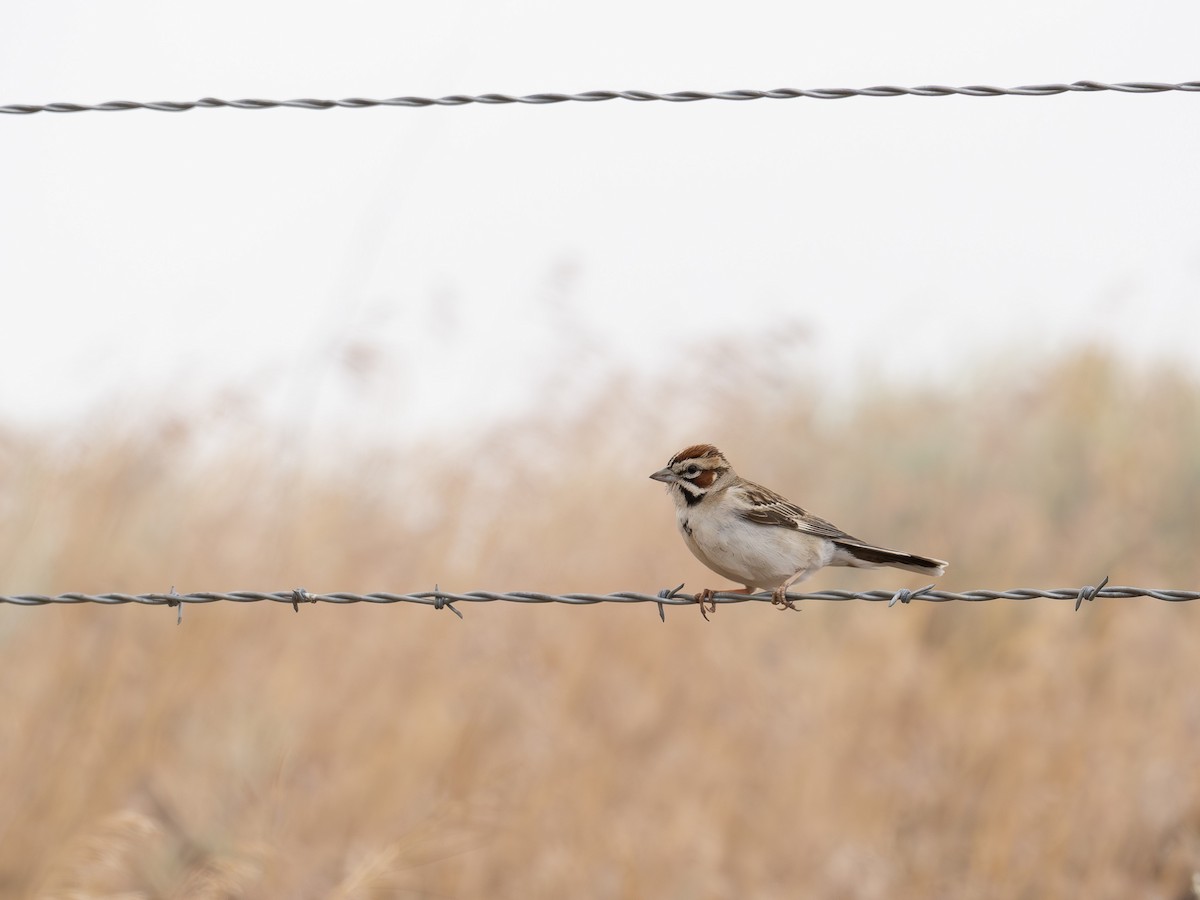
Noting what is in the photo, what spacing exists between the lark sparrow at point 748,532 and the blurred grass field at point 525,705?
6.11ft

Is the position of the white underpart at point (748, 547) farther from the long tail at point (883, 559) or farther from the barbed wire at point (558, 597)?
the barbed wire at point (558, 597)

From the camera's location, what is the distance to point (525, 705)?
7.34 meters

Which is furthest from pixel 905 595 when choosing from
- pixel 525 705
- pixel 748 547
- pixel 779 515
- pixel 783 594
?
pixel 525 705

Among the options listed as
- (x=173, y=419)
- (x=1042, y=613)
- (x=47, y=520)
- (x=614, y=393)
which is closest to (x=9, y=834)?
(x=47, y=520)

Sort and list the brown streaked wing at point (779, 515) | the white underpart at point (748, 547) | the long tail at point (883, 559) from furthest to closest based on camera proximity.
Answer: the brown streaked wing at point (779, 515) < the white underpart at point (748, 547) < the long tail at point (883, 559)

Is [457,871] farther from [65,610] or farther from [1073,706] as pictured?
[1073,706]

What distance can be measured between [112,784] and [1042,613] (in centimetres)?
548

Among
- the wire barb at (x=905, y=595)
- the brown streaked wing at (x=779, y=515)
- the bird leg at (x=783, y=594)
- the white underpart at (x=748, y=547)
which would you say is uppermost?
the brown streaked wing at (x=779, y=515)

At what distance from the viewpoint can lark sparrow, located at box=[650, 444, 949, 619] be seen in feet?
18.0

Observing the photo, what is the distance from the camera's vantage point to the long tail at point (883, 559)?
5.07 m

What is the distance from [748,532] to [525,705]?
7.49 ft

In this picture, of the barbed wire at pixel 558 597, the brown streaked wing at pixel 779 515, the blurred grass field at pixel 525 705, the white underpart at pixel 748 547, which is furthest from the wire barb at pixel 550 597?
the blurred grass field at pixel 525 705

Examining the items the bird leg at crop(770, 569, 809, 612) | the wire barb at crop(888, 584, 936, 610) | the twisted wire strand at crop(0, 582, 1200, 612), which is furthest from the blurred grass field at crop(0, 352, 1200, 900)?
the wire barb at crop(888, 584, 936, 610)

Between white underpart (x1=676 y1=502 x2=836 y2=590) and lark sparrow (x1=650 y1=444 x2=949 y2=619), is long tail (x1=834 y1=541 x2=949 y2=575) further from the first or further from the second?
white underpart (x1=676 y1=502 x2=836 y2=590)
